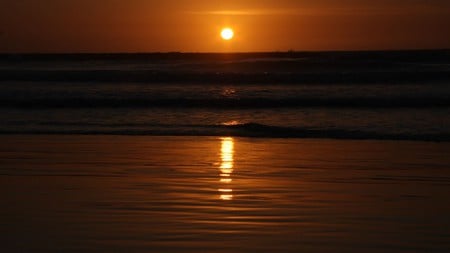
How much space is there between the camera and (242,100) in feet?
69.0

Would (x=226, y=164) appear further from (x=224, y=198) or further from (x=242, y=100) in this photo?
(x=242, y=100)

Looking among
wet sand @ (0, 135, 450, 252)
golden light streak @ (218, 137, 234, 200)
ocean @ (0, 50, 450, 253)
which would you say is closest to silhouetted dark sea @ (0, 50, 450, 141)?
ocean @ (0, 50, 450, 253)

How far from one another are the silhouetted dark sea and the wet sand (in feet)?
9.47

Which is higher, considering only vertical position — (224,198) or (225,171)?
(225,171)

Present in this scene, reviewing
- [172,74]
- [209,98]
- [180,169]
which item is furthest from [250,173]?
[172,74]

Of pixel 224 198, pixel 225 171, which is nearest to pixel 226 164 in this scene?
pixel 225 171

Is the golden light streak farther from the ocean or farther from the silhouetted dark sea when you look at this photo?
the silhouetted dark sea

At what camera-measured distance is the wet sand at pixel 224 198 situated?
5992 mm

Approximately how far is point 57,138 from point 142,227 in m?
7.11

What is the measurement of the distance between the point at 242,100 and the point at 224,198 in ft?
44.1

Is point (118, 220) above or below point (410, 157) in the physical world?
below

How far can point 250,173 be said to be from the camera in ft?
30.5

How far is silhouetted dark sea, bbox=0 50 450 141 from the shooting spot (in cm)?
1493

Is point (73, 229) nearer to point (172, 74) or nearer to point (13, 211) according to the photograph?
point (13, 211)
